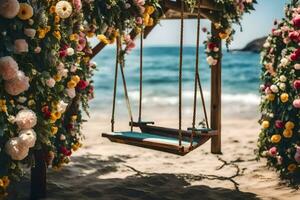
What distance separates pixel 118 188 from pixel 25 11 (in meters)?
2.62

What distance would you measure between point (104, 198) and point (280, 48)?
8.95 ft

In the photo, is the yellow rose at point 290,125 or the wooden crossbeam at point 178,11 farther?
the wooden crossbeam at point 178,11

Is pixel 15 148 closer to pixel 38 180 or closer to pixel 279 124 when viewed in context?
pixel 38 180

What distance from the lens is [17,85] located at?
3.68m

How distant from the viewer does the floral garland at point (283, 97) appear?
18.6ft

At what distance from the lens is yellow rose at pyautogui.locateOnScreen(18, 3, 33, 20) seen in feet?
12.3

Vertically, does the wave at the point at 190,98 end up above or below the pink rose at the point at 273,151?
below

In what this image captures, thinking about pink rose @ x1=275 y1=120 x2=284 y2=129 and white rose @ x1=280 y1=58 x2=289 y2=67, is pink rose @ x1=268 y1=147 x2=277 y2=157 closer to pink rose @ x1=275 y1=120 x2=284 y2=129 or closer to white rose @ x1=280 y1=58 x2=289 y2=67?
pink rose @ x1=275 y1=120 x2=284 y2=129

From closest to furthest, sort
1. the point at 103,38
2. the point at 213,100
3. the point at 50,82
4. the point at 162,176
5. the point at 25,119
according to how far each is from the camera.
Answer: the point at 25,119, the point at 50,82, the point at 103,38, the point at 162,176, the point at 213,100

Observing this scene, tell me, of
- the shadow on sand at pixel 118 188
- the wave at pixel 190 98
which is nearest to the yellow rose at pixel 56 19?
the shadow on sand at pixel 118 188

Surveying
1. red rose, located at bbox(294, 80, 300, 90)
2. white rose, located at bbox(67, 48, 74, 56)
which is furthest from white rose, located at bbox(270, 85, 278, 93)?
white rose, located at bbox(67, 48, 74, 56)

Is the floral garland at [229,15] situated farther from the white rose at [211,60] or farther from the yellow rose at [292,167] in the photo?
the yellow rose at [292,167]

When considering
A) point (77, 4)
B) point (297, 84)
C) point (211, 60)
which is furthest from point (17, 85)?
point (211, 60)

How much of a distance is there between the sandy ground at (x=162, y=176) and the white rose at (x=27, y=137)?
156 centimetres
